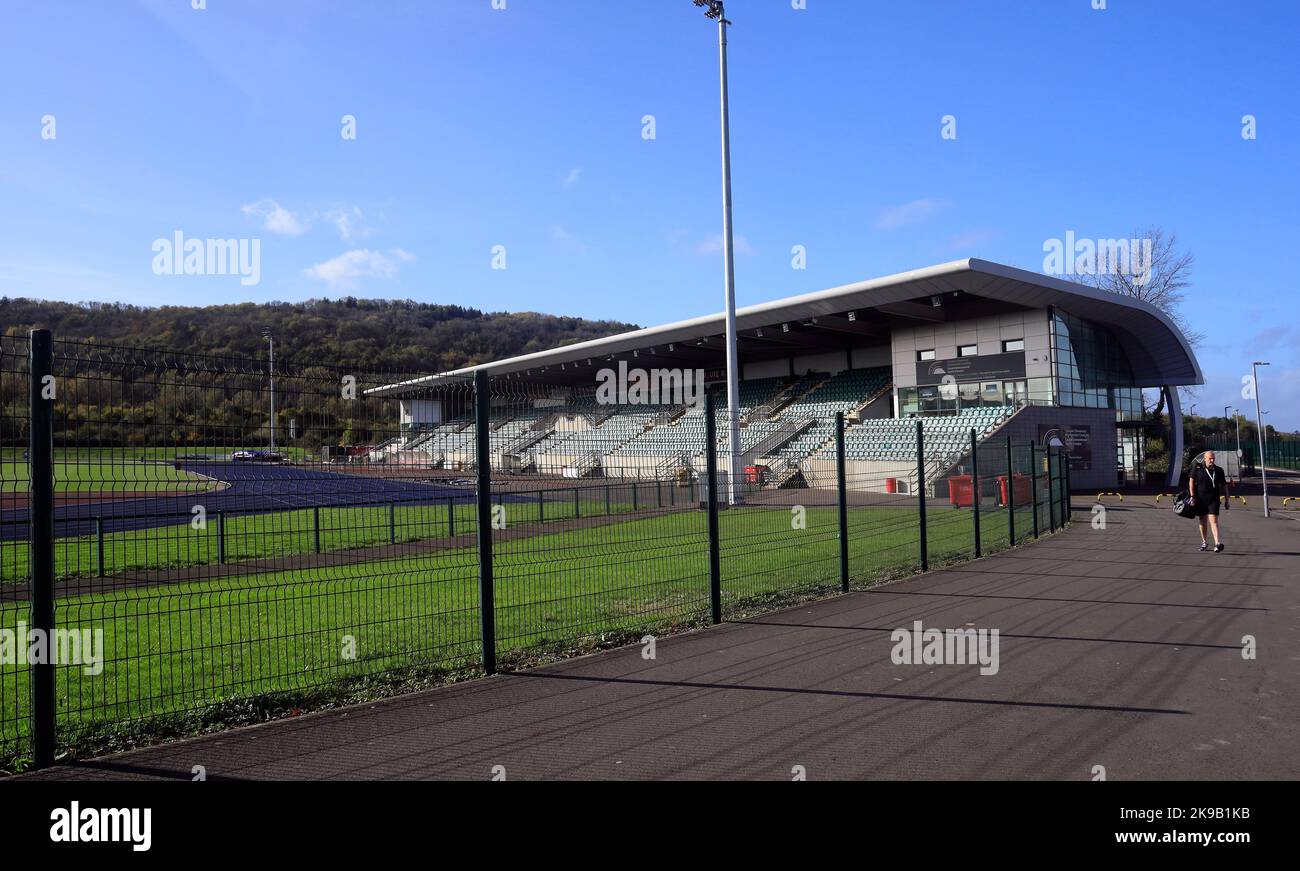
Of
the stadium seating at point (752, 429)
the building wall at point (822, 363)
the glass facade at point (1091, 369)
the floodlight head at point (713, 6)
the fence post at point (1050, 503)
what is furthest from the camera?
the building wall at point (822, 363)

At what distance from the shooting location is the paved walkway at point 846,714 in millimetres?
4445

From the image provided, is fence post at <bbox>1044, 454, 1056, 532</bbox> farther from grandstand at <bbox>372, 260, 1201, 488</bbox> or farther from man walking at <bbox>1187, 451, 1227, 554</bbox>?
grandstand at <bbox>372, 260, 1201, 488</bbox>

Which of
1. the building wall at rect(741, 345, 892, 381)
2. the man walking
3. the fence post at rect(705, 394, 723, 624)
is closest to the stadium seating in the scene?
the building wall at rect(741, 345, 892, 381)

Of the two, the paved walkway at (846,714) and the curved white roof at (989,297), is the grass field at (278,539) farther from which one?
the curved white roof at (989,297)

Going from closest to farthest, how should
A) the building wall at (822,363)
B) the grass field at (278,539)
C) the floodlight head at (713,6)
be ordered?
the grass field at (278,539)
the floodlight head at (713,6)
the building wall at (822,363)

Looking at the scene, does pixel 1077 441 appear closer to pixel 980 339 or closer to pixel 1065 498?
pixel 980 339

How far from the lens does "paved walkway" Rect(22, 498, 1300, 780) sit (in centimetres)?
445

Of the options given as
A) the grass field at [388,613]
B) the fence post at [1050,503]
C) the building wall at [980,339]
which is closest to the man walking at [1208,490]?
the grass field at [388,613]

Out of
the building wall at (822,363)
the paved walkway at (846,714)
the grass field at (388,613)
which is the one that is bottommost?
the paved walkway at (846,714)

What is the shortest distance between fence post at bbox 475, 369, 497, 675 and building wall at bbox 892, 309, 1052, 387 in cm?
3275

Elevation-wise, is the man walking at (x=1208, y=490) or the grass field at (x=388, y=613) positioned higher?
the man walking at (x=1208, y=490)

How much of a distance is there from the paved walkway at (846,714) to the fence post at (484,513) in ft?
1.16

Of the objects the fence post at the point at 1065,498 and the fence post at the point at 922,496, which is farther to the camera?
the fence post at the point at 1065,498
